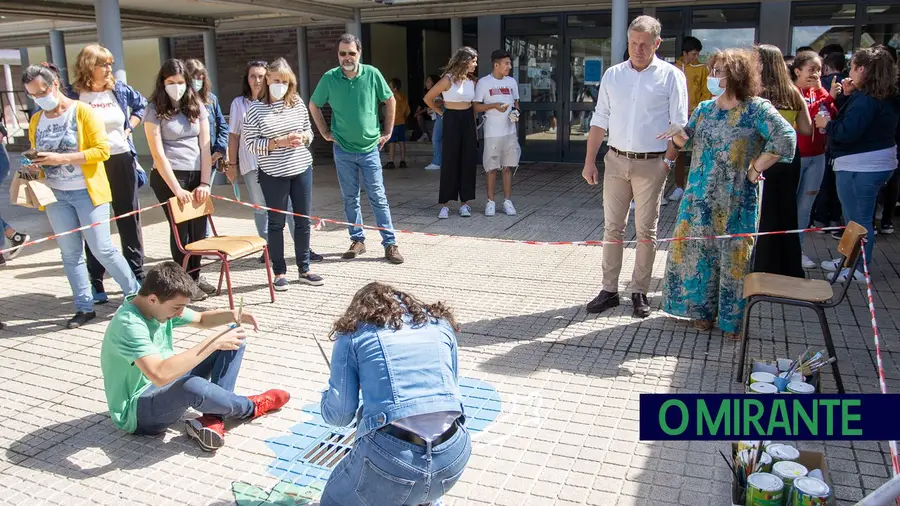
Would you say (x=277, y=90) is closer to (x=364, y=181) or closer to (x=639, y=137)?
(x=364, y=181)

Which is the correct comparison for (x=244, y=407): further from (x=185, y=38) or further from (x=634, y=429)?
(x=185, y=38)

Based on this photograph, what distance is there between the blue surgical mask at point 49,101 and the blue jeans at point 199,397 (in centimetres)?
240

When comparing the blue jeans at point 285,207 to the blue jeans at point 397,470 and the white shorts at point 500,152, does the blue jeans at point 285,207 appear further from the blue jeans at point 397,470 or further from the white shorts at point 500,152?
the blue jeans at point 397,470

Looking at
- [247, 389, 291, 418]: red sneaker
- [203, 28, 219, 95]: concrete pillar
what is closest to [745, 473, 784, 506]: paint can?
[247, 389, 291, 418]: red sneaker

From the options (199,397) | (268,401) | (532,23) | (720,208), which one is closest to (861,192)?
(720,208)

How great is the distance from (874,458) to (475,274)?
142 inches

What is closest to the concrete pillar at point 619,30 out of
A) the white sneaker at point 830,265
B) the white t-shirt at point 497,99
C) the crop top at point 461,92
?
the white t-shirt at point 497,99

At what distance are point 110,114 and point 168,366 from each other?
301 centimetres

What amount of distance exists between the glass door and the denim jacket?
36.1 feet

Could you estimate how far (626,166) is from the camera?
5.06 meters

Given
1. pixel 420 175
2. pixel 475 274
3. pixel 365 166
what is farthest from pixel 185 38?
pixel 475 274

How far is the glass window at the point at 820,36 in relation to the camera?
11.1 meters

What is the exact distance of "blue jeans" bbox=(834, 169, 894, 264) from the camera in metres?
5.69

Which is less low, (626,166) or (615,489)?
(626,166)
